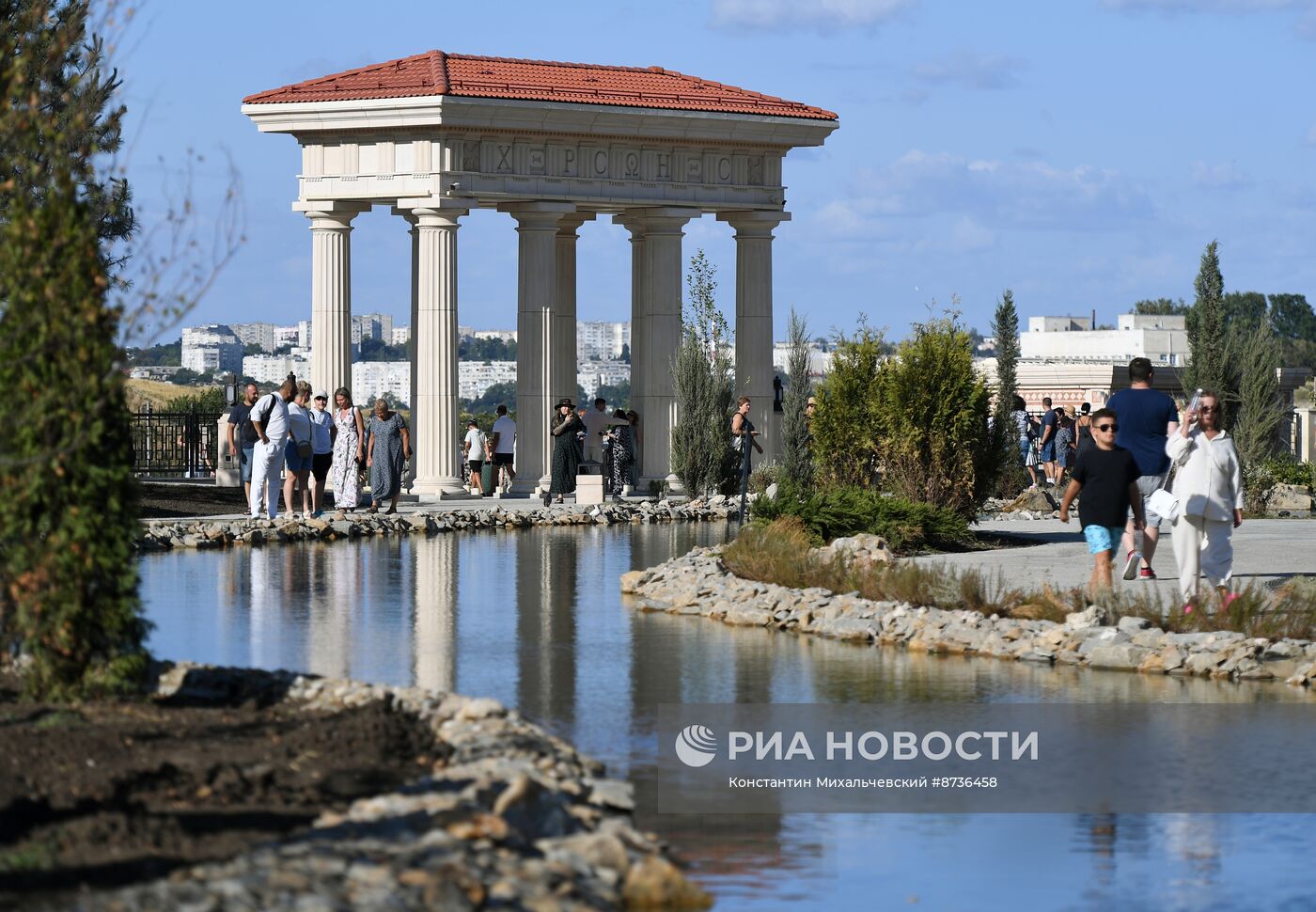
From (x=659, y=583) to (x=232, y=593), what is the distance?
3916 millimetres

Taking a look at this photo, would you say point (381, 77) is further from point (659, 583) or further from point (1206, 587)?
point (1206, 587)

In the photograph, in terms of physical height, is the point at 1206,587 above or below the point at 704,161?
below

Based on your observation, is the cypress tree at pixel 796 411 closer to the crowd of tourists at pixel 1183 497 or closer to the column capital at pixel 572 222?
the column capital at pixel 572 222

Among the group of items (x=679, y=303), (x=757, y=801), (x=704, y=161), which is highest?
(x=704, y=161)

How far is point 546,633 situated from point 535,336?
20554 mm

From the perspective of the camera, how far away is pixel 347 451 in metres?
30.5

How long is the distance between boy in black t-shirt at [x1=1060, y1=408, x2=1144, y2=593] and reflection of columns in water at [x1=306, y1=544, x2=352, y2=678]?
5.72 metres

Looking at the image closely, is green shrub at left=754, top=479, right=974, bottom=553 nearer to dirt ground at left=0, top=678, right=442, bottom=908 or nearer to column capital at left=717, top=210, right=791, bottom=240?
dirt ground at left=0, top=678, right=442, bottom=908

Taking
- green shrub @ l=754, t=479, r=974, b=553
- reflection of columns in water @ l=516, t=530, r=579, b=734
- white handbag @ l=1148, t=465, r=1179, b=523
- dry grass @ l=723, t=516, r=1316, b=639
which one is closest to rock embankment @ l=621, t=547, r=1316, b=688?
dry grass @ l=723, t=516, r=1316, b=639

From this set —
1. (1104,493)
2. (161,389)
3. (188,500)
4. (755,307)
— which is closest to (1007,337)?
(755,307)

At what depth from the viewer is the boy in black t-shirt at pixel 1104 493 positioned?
641 inches

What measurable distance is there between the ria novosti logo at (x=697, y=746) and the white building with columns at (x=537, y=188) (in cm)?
2368

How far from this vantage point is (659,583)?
19.0 metres

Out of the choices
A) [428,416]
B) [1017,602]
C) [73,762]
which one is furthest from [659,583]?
[428,416]
